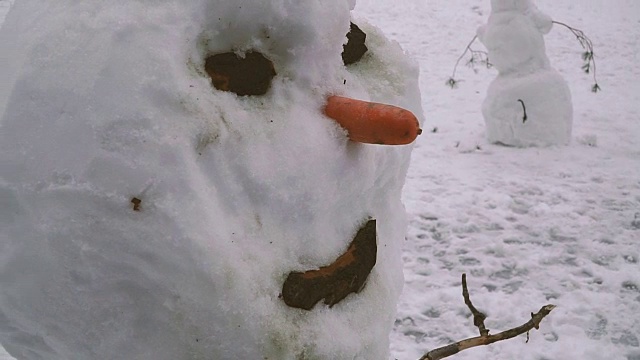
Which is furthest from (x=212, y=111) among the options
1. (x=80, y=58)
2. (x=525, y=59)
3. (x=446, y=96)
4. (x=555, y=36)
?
(x=555, y=36)

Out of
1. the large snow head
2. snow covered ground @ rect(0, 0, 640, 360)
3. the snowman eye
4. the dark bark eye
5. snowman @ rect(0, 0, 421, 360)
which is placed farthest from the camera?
the large snow head

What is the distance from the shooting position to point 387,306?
119 centimetres

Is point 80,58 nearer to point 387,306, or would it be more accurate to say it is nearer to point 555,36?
point 387,306

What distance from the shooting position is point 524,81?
15.9 ft

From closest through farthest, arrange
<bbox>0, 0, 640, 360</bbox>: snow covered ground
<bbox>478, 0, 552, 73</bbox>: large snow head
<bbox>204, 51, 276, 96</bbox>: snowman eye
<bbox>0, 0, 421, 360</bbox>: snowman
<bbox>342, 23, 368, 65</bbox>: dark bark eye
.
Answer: <bbox>0, 0, 421, 360</bbox>: snowman < <bbox>204, 51, 276, 96</bbox>: snowman eye < <bbox>342, 23, 368, 65</bbox>: dark bark eye < <bbox>0, 0, 640, 360</bbox>: snow covered ground < <bbox>478, 0, 552, 73</bbox>: large snow head

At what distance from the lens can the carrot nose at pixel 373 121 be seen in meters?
0.96

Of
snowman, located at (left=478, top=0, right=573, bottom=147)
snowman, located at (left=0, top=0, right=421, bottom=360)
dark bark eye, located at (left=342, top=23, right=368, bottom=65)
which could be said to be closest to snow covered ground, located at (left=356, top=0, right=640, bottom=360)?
snowman, located at (left=478, top=0, right=573, bottom=147)

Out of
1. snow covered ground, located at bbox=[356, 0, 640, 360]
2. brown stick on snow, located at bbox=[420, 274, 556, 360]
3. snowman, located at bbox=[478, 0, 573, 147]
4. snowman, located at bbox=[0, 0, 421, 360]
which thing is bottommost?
snow covered ground, located at bbox=[356, 0, 640, 360]

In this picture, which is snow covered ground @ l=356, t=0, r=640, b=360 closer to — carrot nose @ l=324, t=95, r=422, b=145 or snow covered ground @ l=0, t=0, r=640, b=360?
snow covered ground @ l=0, t=0, r=640, b=360

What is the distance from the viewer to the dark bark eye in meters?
1.22

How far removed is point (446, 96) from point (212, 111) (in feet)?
19.4

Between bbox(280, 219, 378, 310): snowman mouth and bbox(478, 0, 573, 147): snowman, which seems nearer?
bbox(280, 219, 378, 310): snowman mouth

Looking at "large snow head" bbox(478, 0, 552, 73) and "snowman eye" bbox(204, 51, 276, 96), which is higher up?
"snowman eye" bbox(204, 51, 276, 96)

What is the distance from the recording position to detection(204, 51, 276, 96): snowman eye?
3.20 feet
